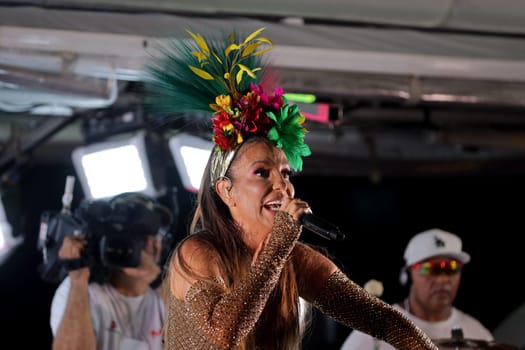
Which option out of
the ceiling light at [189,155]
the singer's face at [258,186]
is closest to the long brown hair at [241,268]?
the singer's face at [258,186]

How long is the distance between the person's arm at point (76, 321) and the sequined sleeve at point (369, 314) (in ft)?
6.09

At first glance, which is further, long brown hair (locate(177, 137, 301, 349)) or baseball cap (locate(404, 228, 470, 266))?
baseball cap (locate(404, 228, 470, 266))

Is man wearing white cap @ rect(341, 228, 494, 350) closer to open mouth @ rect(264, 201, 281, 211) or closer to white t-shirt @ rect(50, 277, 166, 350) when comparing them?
white t-shirt @ rect(50, 277, 166, 350)

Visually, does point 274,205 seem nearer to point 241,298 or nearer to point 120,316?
point 241,298

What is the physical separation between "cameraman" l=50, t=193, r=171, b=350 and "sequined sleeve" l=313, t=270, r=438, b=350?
1886mm

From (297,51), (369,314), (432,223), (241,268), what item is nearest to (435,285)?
(297,51)

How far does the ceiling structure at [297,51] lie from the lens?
4.32 metres

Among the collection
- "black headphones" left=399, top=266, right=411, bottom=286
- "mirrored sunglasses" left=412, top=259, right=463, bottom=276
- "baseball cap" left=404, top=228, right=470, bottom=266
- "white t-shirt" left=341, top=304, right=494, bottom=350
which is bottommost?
"white t-shirt" left=341, top=304, right=494, bottom=350

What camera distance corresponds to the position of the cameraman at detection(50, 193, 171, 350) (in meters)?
4.20

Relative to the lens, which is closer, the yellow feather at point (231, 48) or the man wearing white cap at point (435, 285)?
the yellow feather at point (231, 48)

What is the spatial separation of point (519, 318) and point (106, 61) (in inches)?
140

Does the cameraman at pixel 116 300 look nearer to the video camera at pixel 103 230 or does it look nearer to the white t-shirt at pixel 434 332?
the video camera at pixel 103 230

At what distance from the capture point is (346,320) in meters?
2.65

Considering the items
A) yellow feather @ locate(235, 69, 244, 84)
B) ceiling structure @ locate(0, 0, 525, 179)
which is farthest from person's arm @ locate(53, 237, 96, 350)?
yellow feather @ locate(235, 69, 244, 84)
